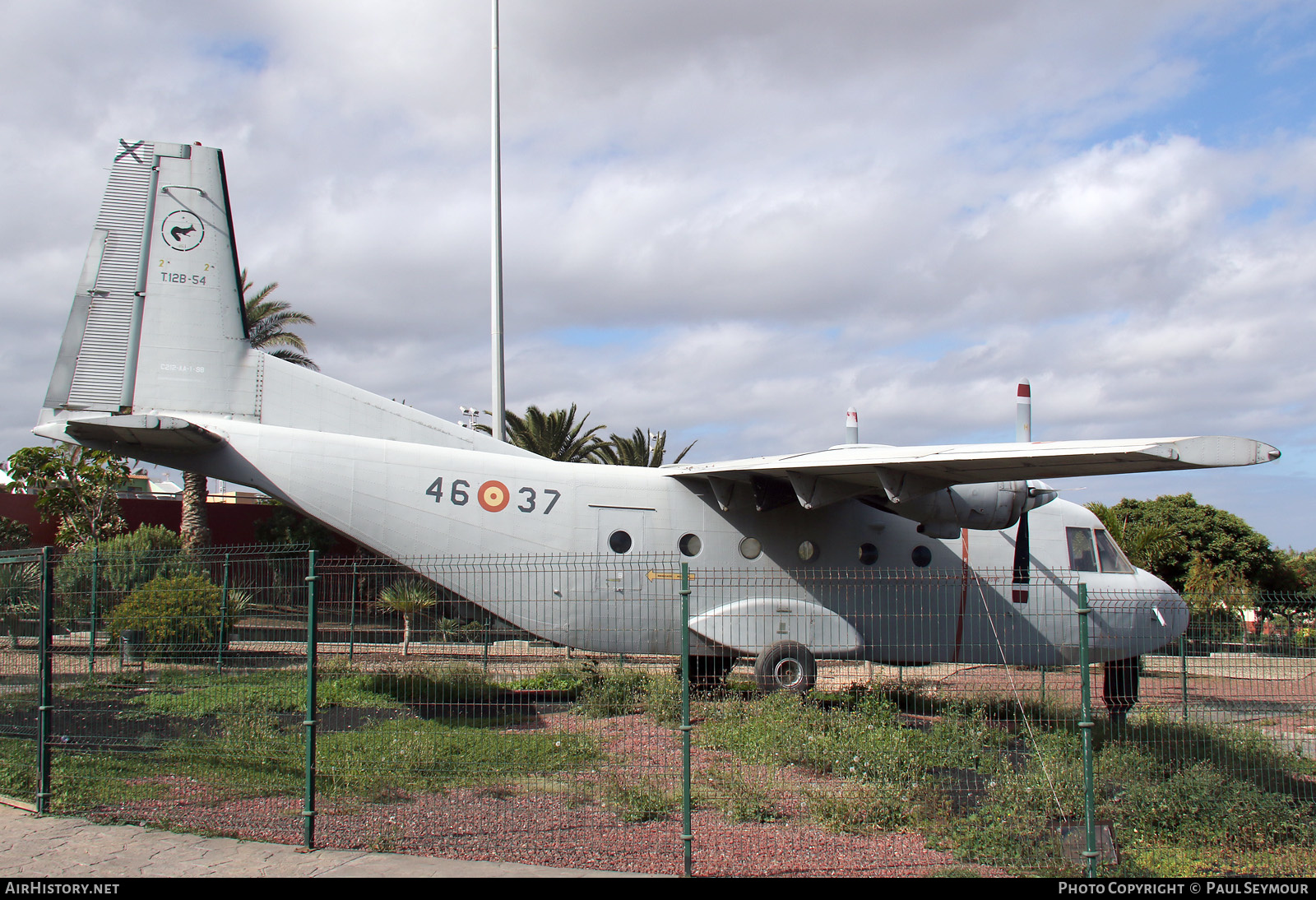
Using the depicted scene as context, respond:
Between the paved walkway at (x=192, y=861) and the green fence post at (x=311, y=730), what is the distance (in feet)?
0.54

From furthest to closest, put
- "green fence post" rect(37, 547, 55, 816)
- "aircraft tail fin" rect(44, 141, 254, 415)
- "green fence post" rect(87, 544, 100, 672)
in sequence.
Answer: "aircraft tail fin" rect(44, 141, 254, 415) → "green fence post" rect(87, 544, 100, 672) → "green fence post" rect(37, 547, 55, 816)

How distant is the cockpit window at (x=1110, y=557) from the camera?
14.0 m

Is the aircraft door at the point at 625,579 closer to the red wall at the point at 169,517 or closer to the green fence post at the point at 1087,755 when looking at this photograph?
the green fence post at the point at 1087,755

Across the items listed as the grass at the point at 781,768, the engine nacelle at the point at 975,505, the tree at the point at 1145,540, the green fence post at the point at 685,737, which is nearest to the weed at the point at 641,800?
the grass at the point at 781,768

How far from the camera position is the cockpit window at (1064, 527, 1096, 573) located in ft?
45.5

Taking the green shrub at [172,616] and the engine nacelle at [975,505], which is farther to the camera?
the engine nacelle at [975,505]

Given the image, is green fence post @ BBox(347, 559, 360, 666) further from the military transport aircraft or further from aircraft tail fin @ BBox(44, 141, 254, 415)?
aircraft tail fin @ BBox(44, 141, 254, 415)

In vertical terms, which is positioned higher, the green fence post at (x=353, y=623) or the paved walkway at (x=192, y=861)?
the green fence post at (x=353, y=623)

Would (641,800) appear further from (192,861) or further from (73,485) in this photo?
(73,485)

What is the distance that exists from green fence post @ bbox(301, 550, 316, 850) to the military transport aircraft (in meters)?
4.02

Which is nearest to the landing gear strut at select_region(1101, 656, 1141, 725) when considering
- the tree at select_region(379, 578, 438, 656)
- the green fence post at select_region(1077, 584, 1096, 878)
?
the green fence post at select_region(1077, 584, 1096, 878)

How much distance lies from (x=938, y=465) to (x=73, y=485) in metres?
29.4

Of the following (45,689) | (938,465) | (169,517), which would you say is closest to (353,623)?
(45,689)

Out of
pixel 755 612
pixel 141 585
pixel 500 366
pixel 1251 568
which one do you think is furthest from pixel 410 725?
pixel 1251 568
